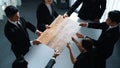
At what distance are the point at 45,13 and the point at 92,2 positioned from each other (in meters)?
0.75

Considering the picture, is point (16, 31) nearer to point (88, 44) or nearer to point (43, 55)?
point (43, 55)

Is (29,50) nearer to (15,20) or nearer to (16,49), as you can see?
(16,49)

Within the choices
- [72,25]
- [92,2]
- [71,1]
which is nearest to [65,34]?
[72,25]

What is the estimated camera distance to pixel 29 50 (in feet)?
10.1

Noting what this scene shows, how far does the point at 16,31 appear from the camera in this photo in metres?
2.99

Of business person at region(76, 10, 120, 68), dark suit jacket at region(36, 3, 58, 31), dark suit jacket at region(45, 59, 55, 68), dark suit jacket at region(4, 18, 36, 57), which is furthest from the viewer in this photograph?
dark suit jacket at region(36, 3, 58, 31)

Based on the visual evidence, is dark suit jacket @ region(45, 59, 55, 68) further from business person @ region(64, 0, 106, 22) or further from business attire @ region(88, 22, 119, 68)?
business person @ region(64, 0, 106, 22)

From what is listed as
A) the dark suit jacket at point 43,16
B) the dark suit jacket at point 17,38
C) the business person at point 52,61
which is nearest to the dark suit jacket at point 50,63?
the business person at point 52,61

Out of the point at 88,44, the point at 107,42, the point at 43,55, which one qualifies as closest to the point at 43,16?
the point at 43,55

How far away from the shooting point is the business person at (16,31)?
9.50ft

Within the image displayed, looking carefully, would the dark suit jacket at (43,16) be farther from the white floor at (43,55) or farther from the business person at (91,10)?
the white floor at (43,55)

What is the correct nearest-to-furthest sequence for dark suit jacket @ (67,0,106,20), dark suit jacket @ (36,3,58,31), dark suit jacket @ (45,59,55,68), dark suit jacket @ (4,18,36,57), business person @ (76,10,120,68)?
dark suit jacket @ (45,59,55,68) → business person @ (76,10,120,68) → dark suit jacket @ (4,18,36,57) → dark suit jacket @ (36,3,58,31) → dark suit jacket @ (67,0,106,20)

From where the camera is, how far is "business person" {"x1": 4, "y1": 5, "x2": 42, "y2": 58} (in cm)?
289

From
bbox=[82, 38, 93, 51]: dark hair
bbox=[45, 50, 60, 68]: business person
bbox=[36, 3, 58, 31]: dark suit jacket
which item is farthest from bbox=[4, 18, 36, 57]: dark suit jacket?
bbox=[82, 38, 93, 51]: dark hair
